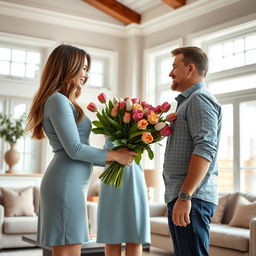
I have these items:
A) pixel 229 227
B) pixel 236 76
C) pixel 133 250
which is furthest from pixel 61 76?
pixel 236 76

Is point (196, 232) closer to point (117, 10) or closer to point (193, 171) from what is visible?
point (193, 171)

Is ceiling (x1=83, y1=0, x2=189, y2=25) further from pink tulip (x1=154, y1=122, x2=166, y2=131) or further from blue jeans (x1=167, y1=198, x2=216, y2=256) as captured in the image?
blue jeans (x1=167, y1=198, x2=216, y2=256)

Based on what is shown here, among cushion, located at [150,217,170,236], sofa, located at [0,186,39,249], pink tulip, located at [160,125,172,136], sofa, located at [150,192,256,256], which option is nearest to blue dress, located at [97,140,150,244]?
pink tulip, located at [160,125,172,136]

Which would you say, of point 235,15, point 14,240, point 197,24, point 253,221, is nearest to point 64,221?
point 253,221

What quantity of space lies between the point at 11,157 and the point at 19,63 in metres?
1.71

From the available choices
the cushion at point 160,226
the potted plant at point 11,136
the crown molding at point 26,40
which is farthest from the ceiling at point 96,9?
the cushion at point 160,226

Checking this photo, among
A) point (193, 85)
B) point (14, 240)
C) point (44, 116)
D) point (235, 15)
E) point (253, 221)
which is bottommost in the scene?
point (14, 240)

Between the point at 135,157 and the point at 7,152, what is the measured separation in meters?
5.02

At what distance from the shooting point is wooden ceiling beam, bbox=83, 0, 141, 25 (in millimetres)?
7848

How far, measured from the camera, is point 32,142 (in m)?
7.69

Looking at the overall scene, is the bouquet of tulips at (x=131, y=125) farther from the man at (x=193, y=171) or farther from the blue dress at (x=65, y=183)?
the blue dress at (x=65, y=183)

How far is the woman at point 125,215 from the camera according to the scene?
9.02 ft

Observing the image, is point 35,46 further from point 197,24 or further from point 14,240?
point 14,240

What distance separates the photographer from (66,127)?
2084 mm
